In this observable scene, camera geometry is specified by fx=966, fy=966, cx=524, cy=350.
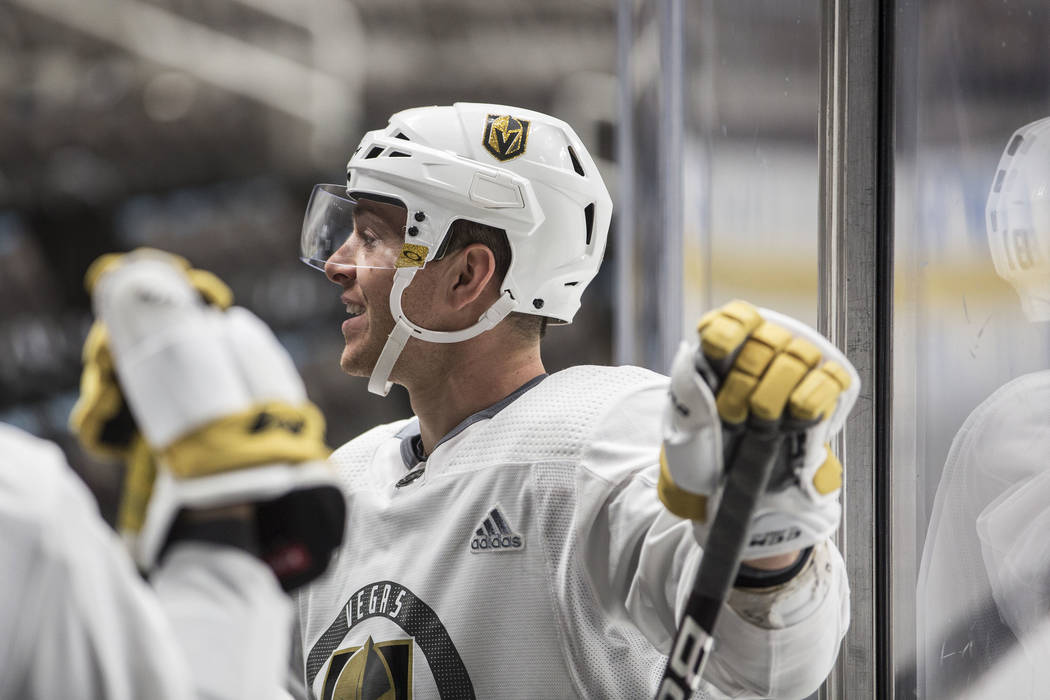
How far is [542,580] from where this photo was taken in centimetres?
118

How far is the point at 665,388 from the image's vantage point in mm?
1245

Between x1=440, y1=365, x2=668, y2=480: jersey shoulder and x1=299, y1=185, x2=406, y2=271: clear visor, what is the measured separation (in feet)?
0.89

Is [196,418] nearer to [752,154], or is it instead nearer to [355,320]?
[355,320]

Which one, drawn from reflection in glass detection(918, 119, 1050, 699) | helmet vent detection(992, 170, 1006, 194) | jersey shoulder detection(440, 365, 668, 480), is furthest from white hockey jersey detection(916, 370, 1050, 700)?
jersey shoulder detection(440, 365, 668, 480)

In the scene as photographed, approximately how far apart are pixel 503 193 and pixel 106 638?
840 millimetres

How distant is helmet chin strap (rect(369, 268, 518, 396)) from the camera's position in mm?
1352

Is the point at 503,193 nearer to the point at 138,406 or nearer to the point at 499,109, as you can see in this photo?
the point at 499,109

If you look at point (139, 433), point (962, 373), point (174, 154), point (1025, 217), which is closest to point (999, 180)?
point (1025, 217)

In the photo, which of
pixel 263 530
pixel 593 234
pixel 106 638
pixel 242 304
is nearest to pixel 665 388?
pixel 593 234

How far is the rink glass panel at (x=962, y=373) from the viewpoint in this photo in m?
1.33

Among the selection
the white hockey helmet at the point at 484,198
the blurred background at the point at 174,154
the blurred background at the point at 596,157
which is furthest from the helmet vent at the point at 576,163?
the blurred background at the point at 174,154

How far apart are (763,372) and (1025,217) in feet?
2.18

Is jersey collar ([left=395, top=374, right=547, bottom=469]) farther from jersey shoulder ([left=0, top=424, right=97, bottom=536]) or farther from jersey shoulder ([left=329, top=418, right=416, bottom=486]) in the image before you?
jersey shoulder ([left=0, top=424, right=97, bottom=536])

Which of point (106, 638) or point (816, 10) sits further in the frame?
point (816, 10)
